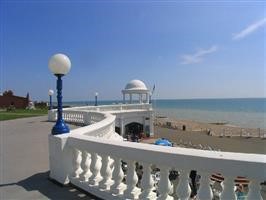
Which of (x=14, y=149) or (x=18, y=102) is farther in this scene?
(x=18, y=102)

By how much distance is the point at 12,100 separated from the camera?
55125 millimetres

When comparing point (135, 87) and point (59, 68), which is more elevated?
point (135, 87)

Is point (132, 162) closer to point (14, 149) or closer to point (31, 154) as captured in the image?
point (31, 154)

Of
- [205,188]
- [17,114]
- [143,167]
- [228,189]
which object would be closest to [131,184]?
[143,167]

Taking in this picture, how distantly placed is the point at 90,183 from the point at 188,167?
2425 mm

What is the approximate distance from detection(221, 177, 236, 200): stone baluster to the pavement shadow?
8.34 ft

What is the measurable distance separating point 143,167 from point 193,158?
3.20ft

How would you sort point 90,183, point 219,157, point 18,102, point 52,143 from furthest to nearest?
point 18,102, point 52,143, point 90,183, point 219,157

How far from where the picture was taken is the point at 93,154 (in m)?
A: 5.42

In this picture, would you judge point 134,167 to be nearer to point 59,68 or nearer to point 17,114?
point 59,68

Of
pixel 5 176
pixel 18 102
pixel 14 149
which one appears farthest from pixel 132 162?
pixel 18 102

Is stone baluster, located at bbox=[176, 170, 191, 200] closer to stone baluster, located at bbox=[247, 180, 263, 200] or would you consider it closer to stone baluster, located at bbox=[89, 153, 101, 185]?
stone baluster, located at bbox=[247, 180, 263, 200]

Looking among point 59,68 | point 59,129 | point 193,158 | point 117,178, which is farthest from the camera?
point 59,68

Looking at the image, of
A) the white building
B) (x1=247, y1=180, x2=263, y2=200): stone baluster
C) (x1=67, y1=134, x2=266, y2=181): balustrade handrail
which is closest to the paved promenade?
the white building
